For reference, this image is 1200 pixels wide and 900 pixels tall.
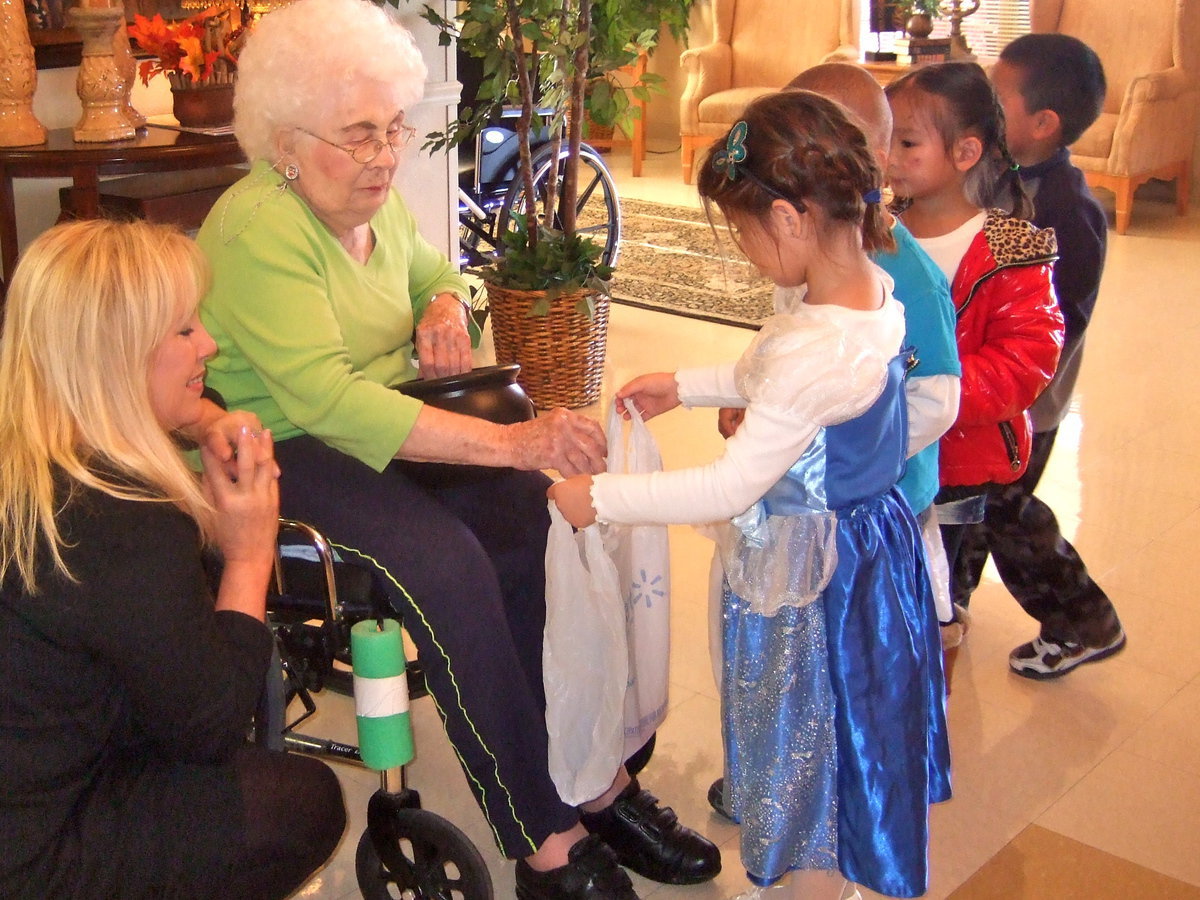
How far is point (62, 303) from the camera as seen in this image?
122 cm

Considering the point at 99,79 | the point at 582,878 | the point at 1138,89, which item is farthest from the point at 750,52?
the point at 582,878

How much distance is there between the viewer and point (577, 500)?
1.53 metres

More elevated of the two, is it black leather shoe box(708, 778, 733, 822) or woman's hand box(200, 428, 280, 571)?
woman's hand box(200, 428, 280, 571)

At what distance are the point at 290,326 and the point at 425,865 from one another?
0.73 m

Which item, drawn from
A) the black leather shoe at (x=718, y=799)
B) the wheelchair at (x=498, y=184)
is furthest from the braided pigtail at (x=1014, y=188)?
the wheelchair at (x=498, y=184)

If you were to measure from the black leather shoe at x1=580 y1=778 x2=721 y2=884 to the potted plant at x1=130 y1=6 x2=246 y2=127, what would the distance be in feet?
6.38

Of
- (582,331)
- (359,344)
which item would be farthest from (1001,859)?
(582,331)

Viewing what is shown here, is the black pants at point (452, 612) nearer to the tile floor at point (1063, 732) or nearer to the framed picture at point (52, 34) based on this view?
the tile floor at point (1063, 732)

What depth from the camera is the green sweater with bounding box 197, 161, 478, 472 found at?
5.46 feet

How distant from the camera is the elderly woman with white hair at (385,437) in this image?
161 cm

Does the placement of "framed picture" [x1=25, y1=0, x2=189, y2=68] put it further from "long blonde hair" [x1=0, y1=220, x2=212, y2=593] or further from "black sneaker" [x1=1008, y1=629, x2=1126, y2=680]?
"black sneaker" [x1=1008, y1=629, x2=1126, y2=680]

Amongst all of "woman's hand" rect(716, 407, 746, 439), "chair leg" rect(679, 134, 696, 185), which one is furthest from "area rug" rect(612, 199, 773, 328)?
"woman's hand" rect(716, 407, 746, 439)

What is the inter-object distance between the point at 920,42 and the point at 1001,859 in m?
5.29

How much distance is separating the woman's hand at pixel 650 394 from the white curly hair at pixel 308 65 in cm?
54
